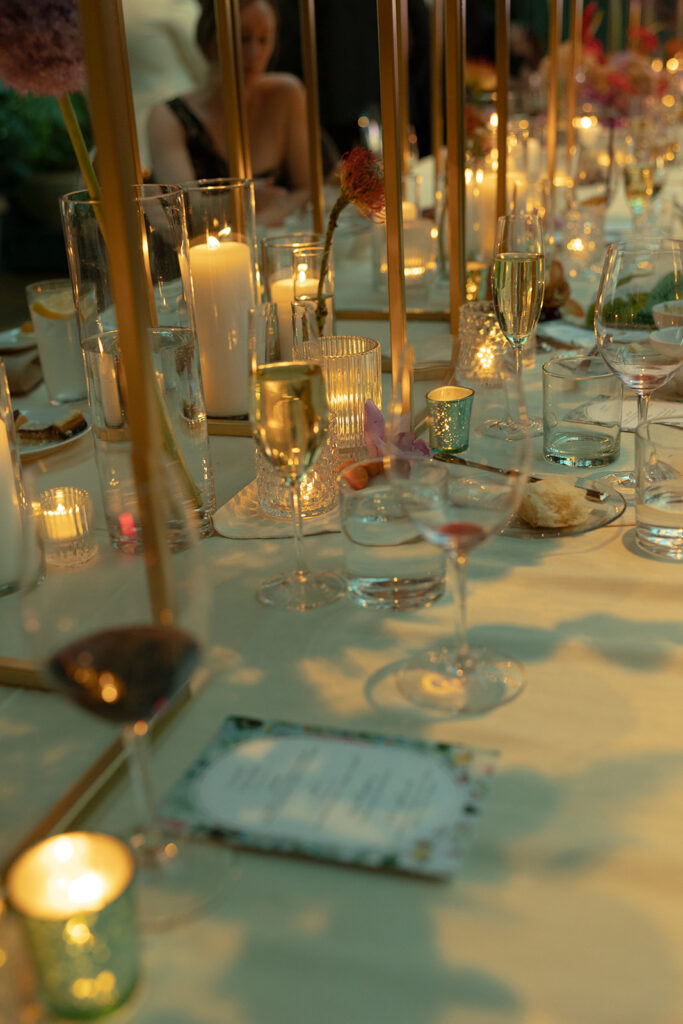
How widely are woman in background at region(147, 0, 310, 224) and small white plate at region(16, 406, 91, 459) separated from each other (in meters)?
1.37

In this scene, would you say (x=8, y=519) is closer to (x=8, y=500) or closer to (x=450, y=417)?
(x=8, y=500)

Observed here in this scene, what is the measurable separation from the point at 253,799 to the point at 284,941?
103 mm

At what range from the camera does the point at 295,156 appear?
3162 mm

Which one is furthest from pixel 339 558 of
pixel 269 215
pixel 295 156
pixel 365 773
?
pixel 295 156

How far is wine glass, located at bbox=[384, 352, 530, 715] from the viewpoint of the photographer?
679 millimetres

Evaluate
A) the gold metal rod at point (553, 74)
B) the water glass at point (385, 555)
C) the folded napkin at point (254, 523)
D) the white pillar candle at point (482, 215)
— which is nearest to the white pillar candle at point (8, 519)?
the folded napkin at point (254, 523)

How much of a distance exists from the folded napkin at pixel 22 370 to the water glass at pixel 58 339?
10 cm

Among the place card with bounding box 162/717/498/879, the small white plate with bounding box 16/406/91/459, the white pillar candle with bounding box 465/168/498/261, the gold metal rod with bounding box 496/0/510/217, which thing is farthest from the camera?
the white pillar candle with bounding box 465/168/498/261

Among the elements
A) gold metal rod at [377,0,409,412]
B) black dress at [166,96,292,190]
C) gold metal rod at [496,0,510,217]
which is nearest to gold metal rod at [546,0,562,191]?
gold metal rod at [496,0,510,217]

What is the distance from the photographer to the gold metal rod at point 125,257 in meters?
0.61

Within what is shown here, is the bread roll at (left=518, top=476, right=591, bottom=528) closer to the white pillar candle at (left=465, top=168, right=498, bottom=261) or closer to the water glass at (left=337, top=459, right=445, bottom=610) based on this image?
the water glass at (left=337, top=459, right=445, bottom=610)

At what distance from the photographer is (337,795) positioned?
1.95 ft

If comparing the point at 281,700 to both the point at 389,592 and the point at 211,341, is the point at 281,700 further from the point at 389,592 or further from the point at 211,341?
the point at 211,341

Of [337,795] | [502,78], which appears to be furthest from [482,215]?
[337,795]
